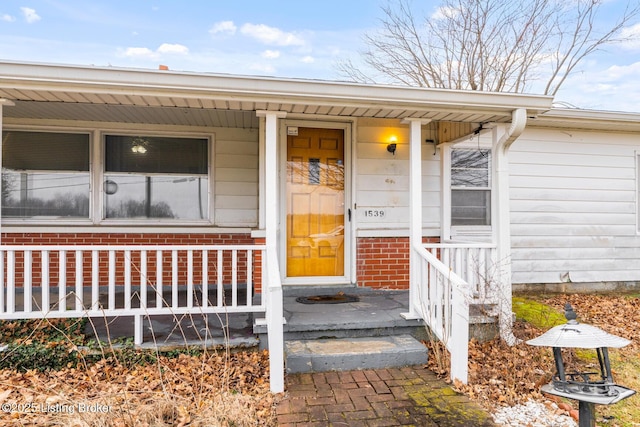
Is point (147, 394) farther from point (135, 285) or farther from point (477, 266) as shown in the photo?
point (477, 266)

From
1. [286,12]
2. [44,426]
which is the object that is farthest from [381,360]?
[286,12]

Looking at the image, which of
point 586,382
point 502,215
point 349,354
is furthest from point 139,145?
point 586,382

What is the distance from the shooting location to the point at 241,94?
137 inches

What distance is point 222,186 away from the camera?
214 inches

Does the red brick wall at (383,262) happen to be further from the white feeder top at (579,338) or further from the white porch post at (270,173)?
the white feeder top at (579,338)

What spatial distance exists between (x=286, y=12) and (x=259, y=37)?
129 cm

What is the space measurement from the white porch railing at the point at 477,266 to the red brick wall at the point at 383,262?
1012 millimetres

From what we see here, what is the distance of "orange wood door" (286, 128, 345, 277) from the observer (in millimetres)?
5039

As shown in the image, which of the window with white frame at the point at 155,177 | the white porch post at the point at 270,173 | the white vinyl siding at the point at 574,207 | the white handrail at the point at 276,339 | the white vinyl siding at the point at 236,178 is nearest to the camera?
the white handrail at the point at 276,339

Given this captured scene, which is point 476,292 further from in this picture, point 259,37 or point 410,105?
point 259,37

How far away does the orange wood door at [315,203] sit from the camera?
504 centimetres

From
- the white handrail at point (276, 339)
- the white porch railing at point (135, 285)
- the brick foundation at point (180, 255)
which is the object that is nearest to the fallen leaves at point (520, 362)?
the white handrail at point (276, 339)

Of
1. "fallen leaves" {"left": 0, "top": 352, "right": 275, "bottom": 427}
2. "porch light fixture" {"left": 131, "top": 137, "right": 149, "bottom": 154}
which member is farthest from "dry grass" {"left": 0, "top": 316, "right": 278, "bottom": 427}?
"porch light fixture" {"left": 131, "top": 137, "right": 149, "bottom": 154}

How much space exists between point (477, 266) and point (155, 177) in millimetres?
4349
